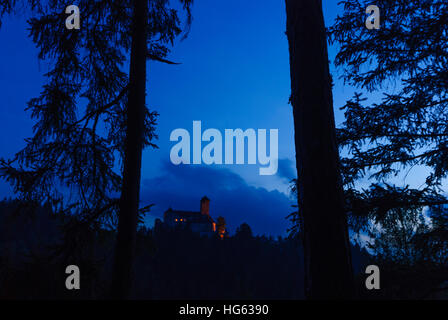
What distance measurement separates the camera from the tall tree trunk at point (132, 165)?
4.32 metres

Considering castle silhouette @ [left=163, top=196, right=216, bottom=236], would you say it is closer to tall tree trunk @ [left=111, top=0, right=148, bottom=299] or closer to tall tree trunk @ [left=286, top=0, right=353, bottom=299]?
tall tree trunk @ [left=111, top=0, right=148, bottom=299]

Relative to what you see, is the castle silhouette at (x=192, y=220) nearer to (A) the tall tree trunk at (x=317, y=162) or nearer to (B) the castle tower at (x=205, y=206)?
(B) the castle tower at (x=205, y=206)

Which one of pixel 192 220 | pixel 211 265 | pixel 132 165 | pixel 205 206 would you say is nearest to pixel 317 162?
pixel 132 165

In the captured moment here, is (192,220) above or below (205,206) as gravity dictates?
below

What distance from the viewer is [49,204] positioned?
5.04m

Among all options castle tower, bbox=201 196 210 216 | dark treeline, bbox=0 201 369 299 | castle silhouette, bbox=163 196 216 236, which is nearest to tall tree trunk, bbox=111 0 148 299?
dark treeline, bbox=0 201 369 299

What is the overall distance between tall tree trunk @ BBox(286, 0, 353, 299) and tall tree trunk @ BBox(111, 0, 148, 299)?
2.68 m

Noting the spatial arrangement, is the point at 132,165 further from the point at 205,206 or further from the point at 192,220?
the point at 205,206

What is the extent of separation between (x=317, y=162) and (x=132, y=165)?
2979mm

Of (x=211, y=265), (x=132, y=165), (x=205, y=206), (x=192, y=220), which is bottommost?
(x=211, y=265)

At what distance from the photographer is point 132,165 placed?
4.57 m

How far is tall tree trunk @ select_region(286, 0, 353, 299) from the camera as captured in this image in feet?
7.96
